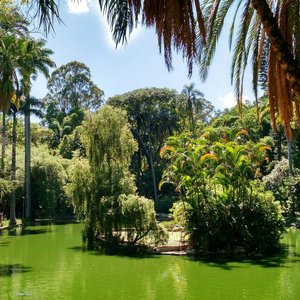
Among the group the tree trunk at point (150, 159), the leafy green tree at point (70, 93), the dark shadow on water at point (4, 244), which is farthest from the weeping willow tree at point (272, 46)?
the leafy green tree at point (70, 93)

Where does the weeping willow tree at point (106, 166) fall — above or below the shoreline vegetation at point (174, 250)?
above

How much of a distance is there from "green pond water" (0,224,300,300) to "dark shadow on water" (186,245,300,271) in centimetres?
3

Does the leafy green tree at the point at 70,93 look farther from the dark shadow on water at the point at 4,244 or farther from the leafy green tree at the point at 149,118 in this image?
the dark shadow on water at the point at 4,244

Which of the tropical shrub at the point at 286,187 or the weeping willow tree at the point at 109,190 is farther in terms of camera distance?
Result: the tropical shrub at the point at 286,187

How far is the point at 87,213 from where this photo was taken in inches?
795

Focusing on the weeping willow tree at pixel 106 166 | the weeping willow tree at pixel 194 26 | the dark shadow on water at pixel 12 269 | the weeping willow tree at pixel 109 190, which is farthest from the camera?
the weeping willow tree at pixel 106 166

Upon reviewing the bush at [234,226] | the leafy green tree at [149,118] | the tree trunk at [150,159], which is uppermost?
the leafy green tree at [149,118]

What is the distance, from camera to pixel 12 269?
15117mm

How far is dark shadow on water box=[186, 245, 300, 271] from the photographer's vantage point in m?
15.5

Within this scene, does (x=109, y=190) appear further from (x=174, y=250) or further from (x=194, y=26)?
(x=194, y=26)

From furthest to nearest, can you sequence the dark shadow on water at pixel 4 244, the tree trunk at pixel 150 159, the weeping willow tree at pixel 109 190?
1. the tree trunk at pixel 150 159
2. the dark shadow on water at pixel 4 244
3. the weeping willow tree at pixel 109 190

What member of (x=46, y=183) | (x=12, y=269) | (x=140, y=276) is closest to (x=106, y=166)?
(x=12, y=269)

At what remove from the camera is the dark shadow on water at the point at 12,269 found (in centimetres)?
1433

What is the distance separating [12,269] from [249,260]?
A: 844 centimetres
